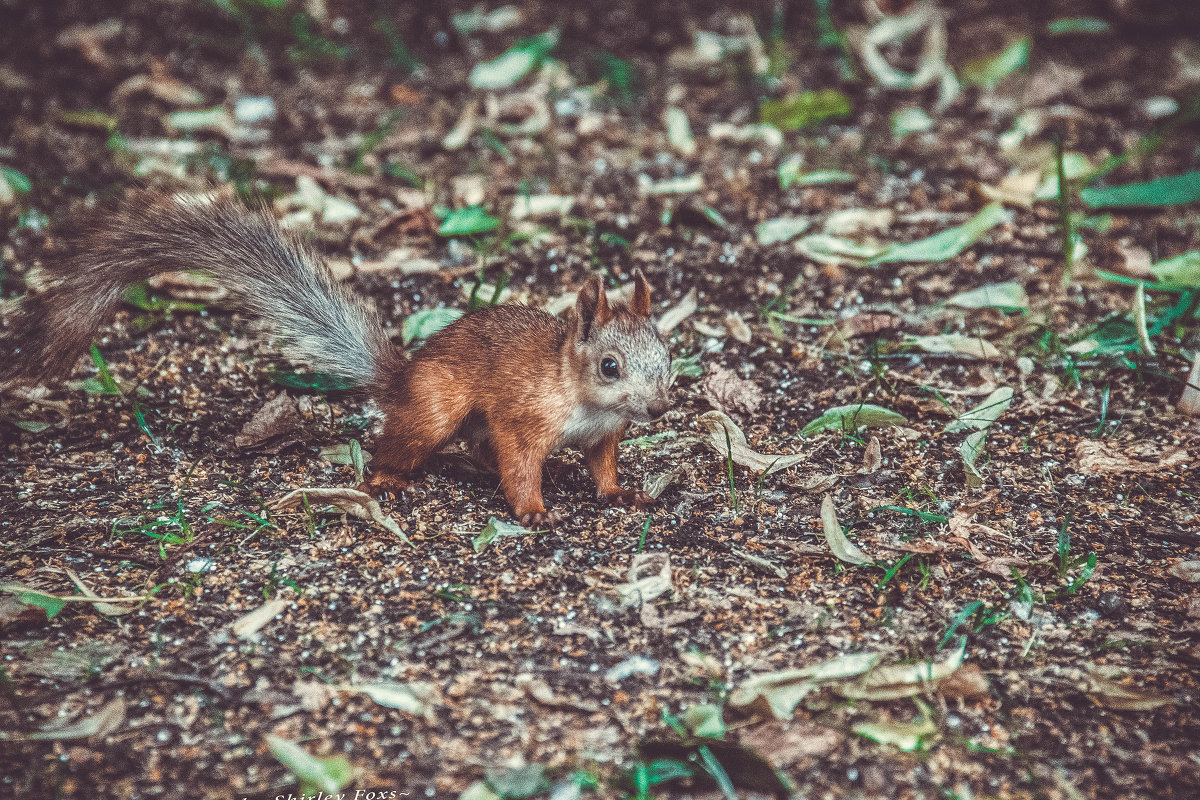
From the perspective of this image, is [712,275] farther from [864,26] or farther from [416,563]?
[864,26]

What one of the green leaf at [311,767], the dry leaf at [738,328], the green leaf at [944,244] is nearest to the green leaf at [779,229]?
the green leaf at [944,244]

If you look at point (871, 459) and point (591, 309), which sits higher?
point (591, 309)

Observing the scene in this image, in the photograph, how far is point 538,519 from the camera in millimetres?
2896

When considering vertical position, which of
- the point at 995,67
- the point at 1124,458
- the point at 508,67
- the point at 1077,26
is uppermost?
the point at 508,67

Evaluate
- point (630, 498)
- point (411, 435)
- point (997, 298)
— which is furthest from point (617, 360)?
point (997, 298)

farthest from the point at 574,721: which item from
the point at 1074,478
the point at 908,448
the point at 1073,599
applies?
the point at 1074,478

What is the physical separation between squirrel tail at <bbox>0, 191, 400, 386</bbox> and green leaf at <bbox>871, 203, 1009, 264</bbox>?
226cm

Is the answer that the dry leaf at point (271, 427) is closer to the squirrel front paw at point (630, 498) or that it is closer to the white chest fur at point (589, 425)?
the white chest fur at point (589, 425)

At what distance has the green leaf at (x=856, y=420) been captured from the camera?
335cm

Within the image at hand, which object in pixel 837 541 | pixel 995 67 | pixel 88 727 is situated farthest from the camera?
pixel 995 67

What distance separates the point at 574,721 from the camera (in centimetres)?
220

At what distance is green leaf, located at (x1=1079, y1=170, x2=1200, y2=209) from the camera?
4434 millimetres

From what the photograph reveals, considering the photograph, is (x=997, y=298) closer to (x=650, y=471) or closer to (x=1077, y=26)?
(x=650, y=471)

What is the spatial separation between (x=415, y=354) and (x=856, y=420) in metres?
1.48
